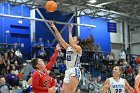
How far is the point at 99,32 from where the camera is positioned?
1211 inches

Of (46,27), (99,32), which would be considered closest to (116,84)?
(46,27)

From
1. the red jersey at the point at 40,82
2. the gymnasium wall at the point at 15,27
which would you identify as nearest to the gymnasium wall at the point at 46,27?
the gymnasium wall at the point at 15,27

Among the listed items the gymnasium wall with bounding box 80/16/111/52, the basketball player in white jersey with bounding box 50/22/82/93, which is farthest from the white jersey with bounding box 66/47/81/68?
the gymnasium wall with bounding box 80/16/111/52

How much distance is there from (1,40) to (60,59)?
14.6 ft

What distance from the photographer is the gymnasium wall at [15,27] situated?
959 inches

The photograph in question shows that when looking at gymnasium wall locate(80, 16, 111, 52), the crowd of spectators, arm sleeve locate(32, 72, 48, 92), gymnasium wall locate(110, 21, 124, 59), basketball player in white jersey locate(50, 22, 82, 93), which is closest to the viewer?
arm sleeve locate(32, 72, 48, 92)

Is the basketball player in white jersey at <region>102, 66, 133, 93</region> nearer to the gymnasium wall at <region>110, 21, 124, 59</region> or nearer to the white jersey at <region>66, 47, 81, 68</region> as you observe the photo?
the white jersey at <region>66, 47, 81, 68</region>

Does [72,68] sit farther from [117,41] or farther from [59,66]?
[117,41]

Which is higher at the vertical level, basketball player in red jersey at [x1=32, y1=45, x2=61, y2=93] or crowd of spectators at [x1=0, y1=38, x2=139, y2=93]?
basketball player in red jersey at [x1=32, y1=45, x2=61, y2=93]

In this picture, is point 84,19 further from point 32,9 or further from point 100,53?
point 32,9

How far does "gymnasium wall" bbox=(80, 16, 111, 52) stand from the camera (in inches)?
1172

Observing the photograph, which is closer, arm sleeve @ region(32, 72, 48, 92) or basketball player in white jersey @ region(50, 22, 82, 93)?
arm sleeve @ region(32, 72, 48, 92)

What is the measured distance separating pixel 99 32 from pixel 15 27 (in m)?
8.93

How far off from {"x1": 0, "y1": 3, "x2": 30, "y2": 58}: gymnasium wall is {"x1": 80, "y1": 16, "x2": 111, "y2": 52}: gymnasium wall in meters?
6.00
